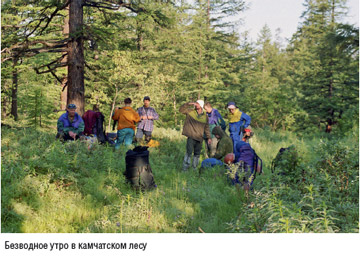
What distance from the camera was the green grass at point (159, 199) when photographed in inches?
180

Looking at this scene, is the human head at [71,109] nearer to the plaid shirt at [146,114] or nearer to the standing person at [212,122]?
the plaid shirt at [146,114]

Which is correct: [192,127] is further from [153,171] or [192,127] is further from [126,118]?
[126,118]

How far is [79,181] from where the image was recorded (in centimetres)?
619

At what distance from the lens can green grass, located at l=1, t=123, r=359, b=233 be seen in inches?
180

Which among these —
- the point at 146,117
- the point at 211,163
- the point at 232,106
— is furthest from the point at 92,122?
the point at 232,106

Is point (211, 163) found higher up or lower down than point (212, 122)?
lower down

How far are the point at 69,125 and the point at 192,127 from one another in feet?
12.0

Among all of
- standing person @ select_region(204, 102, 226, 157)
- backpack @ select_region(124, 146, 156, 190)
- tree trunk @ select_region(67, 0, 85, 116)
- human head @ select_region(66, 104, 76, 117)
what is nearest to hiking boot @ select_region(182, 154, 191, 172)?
standing person @ select_region(204, 102, 226, 157)

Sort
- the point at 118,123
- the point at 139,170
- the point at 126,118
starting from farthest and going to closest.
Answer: the point at 118,123 < the point at 126,118 < the point at 139,170

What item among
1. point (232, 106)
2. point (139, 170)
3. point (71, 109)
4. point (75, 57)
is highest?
point (75, 57)

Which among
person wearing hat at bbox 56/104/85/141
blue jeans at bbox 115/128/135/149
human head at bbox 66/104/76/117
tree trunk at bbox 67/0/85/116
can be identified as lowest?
blue jeans at bbox 115/128/135/149

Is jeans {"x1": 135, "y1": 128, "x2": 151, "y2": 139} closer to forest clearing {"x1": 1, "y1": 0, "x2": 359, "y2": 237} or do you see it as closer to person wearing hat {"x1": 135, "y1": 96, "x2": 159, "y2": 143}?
person wearing hat {"x1": 135, "y1": 96, "x2": 159, "y2": 143}

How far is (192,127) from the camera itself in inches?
330
